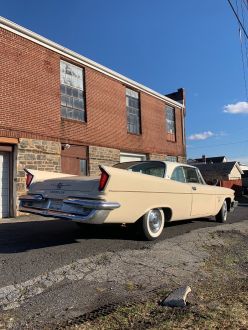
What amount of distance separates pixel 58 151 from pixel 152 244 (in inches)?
343

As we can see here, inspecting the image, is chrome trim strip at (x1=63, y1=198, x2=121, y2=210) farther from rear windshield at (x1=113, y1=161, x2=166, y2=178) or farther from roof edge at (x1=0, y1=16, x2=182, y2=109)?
roof edge at (x1=0, y1=16, x2=182, y2=109)

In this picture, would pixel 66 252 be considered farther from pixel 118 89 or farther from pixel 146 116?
pixel 146 116

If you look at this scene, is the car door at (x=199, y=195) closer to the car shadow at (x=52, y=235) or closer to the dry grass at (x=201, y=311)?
the car shadow at (x=52, y=235)

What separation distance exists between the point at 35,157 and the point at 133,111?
8.06 meters

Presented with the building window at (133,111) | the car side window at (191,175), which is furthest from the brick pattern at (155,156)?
the car side window at (191,175)

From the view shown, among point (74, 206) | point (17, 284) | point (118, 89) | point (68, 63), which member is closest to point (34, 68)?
point (68, 63)

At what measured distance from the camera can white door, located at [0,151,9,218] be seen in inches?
498

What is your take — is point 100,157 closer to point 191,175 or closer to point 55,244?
point 191,175

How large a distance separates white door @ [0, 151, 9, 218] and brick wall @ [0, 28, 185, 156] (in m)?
0.84

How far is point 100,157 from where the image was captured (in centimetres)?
1727

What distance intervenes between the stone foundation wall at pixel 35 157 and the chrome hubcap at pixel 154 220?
6639 millimetres

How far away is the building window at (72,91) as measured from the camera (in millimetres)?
15570

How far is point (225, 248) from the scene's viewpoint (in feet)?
22.7

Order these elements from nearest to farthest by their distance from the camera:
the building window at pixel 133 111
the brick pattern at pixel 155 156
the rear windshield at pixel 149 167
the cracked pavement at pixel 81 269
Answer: the cracked pavement at pixel 81 269 → the rear windshield at pixel 149 167 → the building window at pixel 133 111 → the brick pattern at pixel 155 156
